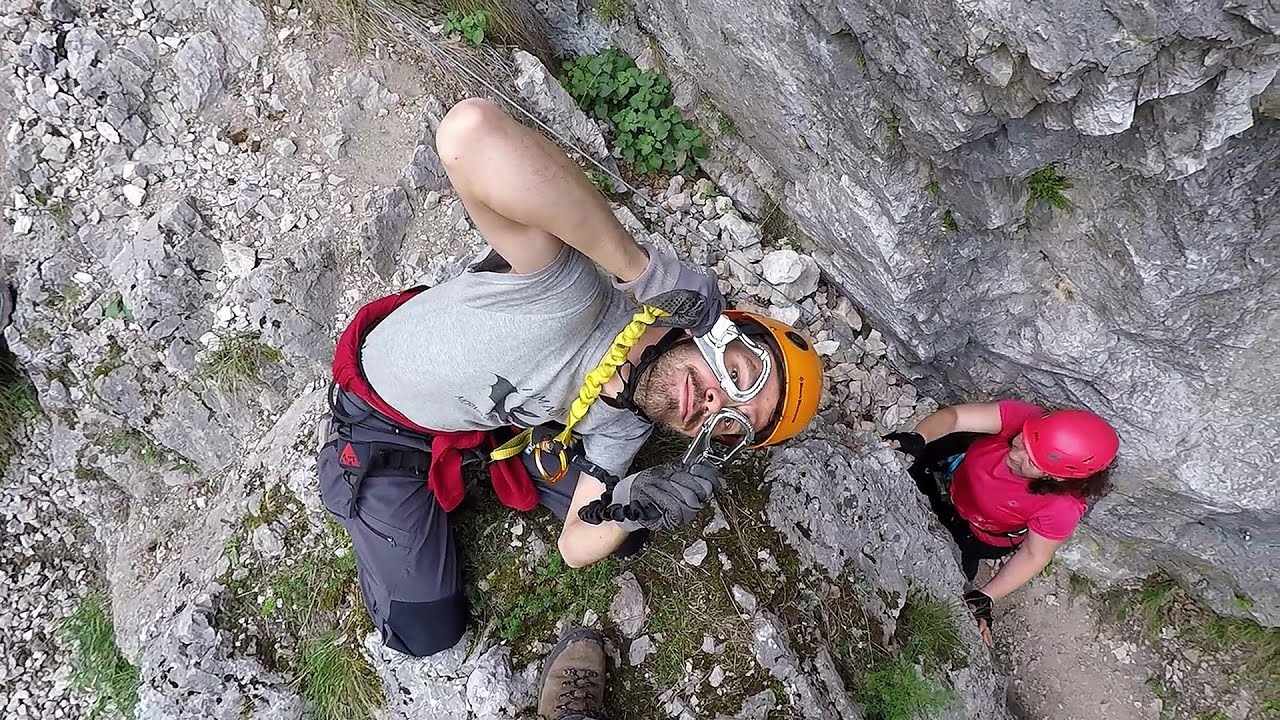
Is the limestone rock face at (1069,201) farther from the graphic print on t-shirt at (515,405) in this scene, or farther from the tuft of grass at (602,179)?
the graphic print on t-shirt at (515,405)

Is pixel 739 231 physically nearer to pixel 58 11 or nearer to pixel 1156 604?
pixel 1156 604

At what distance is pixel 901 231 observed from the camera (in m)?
4.46

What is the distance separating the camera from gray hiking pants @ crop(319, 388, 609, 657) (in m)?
4.31

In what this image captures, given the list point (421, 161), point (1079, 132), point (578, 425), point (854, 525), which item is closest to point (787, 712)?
point (854, 525)

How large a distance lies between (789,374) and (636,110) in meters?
2.83

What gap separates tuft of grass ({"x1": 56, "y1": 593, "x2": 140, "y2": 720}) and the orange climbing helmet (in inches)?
190

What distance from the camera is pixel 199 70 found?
5.33m

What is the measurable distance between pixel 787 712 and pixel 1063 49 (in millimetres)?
3416

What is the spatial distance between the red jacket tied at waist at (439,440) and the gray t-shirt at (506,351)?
9cm

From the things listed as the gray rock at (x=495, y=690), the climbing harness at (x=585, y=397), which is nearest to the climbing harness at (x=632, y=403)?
the climbing harness at (x=585, y=397)

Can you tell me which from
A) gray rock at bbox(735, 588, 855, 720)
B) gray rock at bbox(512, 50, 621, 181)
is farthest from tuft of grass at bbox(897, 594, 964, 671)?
gray rock at bbox(512, 50, 621, 181)

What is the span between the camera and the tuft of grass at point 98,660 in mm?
5340

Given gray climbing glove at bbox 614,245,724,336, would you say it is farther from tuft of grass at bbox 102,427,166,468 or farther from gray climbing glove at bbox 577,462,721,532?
tuft of grass at bbox 102,427,166,468

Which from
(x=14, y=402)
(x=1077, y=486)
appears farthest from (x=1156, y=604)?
(x=14, y=402)
